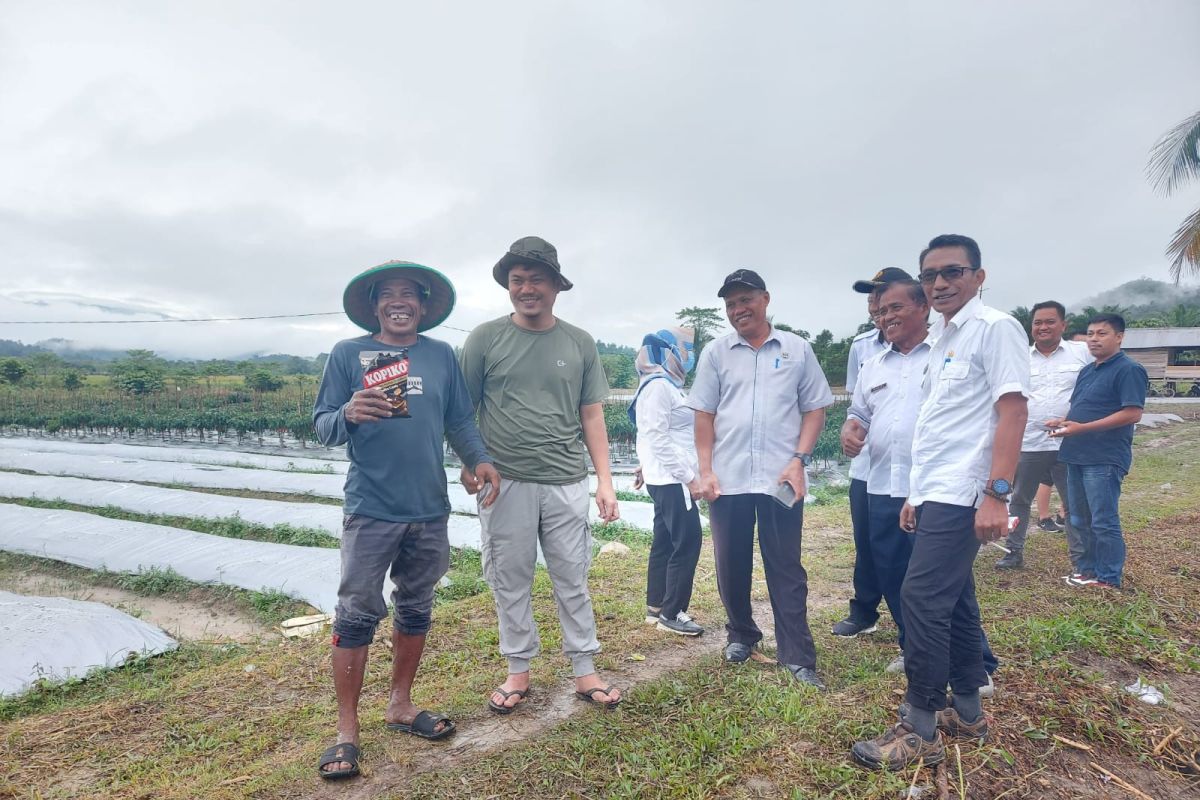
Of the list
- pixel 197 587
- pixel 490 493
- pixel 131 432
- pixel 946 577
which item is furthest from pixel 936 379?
pixel 131 432

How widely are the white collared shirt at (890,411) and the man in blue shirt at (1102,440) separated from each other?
172 cm

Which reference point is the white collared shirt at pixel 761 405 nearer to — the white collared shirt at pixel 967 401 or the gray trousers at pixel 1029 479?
the white collared shirt at pixel 967 401

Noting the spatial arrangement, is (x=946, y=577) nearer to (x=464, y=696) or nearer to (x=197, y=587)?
(x=464, y=696)

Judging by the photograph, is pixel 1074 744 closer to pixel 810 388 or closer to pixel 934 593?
pixel 934 593

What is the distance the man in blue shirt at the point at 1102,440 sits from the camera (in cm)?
377

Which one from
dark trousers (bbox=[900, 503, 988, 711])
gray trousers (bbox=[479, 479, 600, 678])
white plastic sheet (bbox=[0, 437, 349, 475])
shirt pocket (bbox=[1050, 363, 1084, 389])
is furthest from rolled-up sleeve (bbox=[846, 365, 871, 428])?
white plastic sheet (bbox=[0, 437, 349, 475])

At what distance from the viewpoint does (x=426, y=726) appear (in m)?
2.40

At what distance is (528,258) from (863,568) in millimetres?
2396

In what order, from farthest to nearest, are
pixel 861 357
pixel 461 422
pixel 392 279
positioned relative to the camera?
pixel 861 357, pixel 461 422, pixel 392 279

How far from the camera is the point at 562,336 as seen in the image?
269 centimetres

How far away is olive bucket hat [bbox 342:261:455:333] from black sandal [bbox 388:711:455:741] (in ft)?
5.08

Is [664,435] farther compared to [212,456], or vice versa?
[212,456]

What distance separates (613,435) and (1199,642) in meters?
11.9

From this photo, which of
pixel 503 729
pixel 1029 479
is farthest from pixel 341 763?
pixel 1029 479
